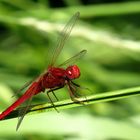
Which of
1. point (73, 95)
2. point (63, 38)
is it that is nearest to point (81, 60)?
point (63, 38)

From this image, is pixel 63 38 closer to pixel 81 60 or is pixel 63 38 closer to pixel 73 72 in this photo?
pixel 73 72

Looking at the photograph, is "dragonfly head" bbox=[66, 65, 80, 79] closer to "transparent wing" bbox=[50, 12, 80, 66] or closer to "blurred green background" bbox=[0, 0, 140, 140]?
"transparent wing" bbox=[50, 12, 80, 66]

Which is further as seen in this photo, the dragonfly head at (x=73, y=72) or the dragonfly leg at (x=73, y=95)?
the dragonfly head at (x=73, y=72)

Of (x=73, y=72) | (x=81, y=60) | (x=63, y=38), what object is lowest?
(x=81, y=60)

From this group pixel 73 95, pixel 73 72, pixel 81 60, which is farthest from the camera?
pixel 81 60

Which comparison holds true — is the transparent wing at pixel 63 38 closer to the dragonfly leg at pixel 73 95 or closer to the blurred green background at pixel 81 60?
the dragonfly leg at pixel 73 95

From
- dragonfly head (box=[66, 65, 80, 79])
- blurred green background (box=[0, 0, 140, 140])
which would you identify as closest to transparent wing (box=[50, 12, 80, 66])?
dragonfly head (box=[66, 65, 80, 79])

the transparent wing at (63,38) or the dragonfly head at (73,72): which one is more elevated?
the transparent wing at (63,38)

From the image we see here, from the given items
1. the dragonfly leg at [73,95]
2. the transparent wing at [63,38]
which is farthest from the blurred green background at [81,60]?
the transparent wing at [63,38]

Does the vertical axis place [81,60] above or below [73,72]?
below
